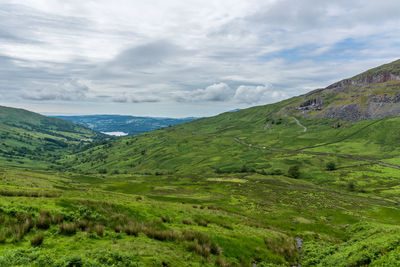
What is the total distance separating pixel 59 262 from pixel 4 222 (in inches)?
315

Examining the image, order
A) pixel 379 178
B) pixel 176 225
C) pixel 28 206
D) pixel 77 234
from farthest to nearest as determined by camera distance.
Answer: pixel 379 178, pixel 176 225, pixel 28 206, pixel 77 234

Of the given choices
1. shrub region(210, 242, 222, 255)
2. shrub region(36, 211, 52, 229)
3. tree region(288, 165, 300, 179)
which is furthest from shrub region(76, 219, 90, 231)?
tree region(288, 165, 300, 179)

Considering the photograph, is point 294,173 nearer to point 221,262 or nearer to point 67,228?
point 221,262

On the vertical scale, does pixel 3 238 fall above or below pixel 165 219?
above

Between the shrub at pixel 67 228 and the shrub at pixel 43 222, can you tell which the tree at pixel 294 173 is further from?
the shrub at pixel 43 222

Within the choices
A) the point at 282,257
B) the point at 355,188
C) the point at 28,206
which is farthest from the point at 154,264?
the point at 355,188

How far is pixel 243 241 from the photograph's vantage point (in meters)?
26.8

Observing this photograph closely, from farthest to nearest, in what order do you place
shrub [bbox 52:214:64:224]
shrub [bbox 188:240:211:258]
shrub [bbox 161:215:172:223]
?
shrub [bbox 161:215:172:223], shrub [bbox 188:240:211:258], shrub [bbox 52:214:64:224]

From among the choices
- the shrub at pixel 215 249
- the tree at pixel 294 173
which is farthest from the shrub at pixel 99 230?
the tree at pixel 294 173

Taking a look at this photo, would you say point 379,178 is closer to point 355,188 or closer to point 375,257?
point 355,188

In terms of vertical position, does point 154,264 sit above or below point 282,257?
above

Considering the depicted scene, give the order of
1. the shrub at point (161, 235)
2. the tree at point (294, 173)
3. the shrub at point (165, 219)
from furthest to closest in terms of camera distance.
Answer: the tree at point (294, 173), the shrub at point (165, 219), the shrub at point (161, 235)

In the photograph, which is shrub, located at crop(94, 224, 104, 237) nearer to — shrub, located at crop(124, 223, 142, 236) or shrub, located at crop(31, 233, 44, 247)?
shrub, located at crop(124, 223, 142, 236)

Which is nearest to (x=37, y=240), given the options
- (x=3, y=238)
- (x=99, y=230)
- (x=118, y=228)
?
(x=3, y=238)
